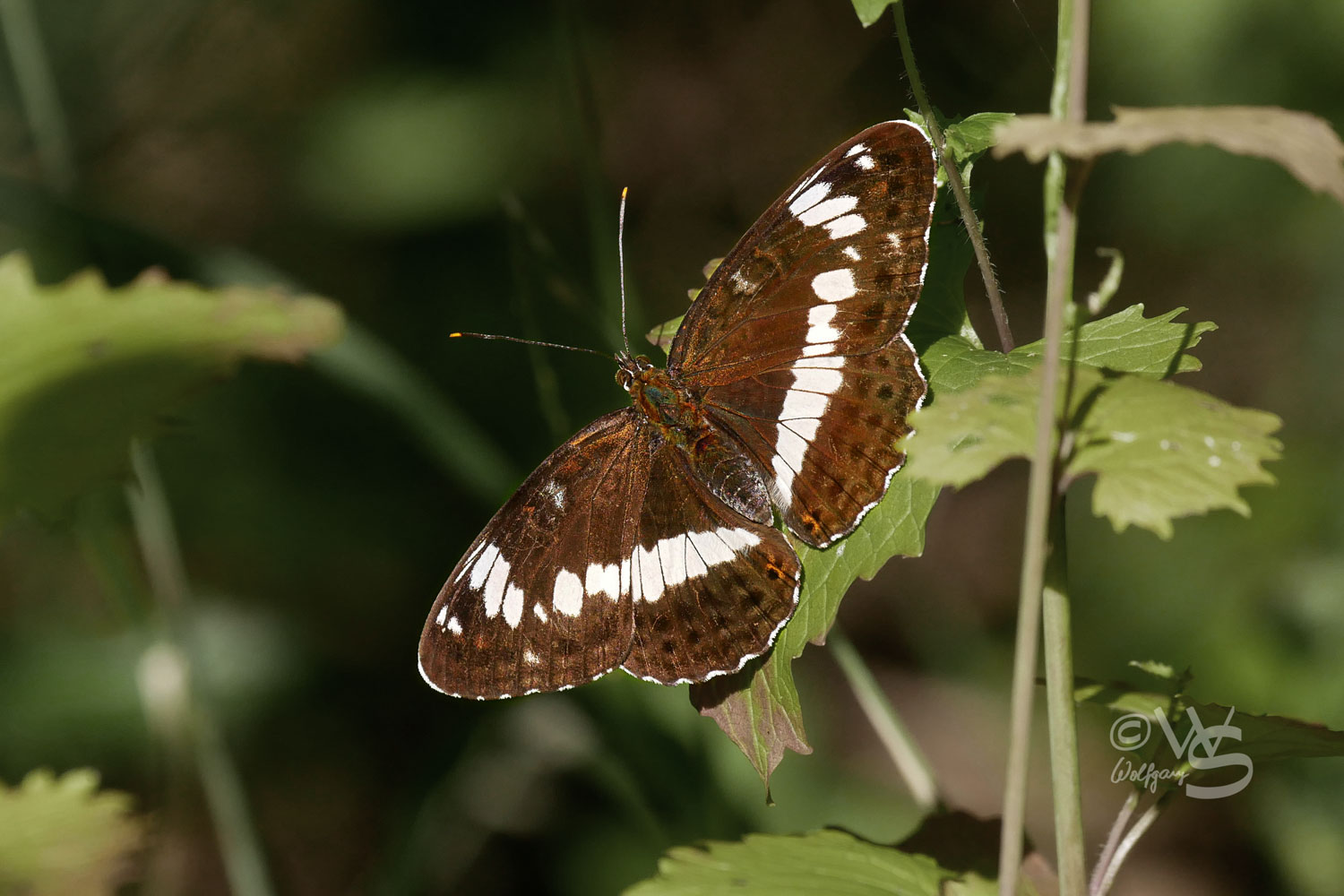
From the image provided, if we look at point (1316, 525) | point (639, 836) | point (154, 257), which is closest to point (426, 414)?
point (154, 257)

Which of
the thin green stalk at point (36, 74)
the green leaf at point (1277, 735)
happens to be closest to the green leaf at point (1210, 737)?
the green leaf at point (1277, 735)

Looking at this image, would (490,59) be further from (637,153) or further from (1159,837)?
(1159,837)

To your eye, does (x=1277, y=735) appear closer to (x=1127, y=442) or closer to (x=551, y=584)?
(x=1127, y=442)

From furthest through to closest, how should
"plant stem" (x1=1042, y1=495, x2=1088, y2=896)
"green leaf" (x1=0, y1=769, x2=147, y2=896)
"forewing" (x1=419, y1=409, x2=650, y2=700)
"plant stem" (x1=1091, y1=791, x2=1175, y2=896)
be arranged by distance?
"forewing" (x1=419, y1=409, x2=650, y2=700) < "green leaf" (x1=0, y1=769, x2=147, y2=896) < "plant stem" (x1=1091, y1=791, x2=1175, y2=896) < "plant stem" (x1=1042, y1=495, x2=1088, y2=896)

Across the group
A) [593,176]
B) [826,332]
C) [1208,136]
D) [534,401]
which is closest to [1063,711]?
[1208,136]

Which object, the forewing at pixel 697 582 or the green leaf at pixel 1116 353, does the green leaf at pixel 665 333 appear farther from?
the green leaf at pixel 1116 353

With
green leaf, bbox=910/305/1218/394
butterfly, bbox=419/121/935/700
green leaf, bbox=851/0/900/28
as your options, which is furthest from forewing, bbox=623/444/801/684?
green leaf, bbox=851/0/900/28

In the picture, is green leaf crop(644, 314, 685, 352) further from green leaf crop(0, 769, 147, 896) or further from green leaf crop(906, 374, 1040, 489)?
green leaf crop(0, 769, 147, 896)
